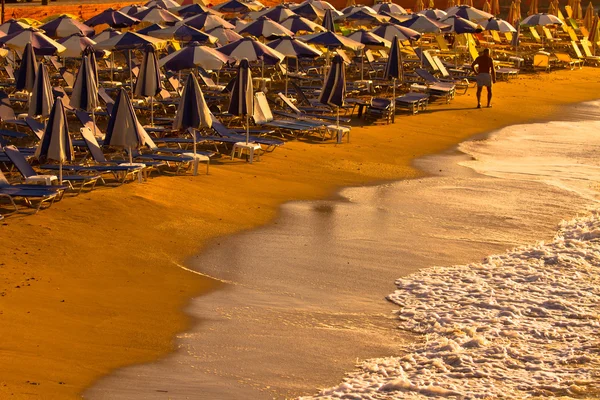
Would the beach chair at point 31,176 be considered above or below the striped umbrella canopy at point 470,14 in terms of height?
below

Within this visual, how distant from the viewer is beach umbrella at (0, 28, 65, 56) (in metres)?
20.3

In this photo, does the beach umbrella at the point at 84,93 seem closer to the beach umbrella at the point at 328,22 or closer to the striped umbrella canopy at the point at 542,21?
the beach umbrella at the point at 328,22

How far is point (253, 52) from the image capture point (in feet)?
65.7

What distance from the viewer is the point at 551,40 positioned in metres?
38.1

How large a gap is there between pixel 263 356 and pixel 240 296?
1.61 m

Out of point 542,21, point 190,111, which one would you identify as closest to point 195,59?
point 190,111

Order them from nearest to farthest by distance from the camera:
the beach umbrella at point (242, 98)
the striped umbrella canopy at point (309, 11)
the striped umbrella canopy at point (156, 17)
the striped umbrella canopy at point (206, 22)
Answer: the beach umbrella at point (242, 98) → the striped umbrella canopy at point (206, 22) → the striped umbrella canopy at point (156, 17) → the striped umbrella canopy at point (309, 11)

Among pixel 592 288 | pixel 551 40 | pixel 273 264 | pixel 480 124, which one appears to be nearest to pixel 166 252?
pixel 273 264

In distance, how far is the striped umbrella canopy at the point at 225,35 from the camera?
2339 centimetres

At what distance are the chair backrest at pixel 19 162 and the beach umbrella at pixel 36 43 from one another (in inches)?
293

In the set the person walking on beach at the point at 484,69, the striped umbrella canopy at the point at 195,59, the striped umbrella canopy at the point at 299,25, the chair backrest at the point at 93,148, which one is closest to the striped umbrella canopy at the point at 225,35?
the striped umbrella canopy at the point at 299,25

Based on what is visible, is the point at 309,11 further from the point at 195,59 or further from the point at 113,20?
the point at 195,59

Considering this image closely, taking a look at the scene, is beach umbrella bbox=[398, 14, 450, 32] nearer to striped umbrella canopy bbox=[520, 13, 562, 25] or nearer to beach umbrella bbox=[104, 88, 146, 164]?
striped umbrella canopy bbox=[520, 13, 562, 25]

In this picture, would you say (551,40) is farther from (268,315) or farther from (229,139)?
(268,315)
